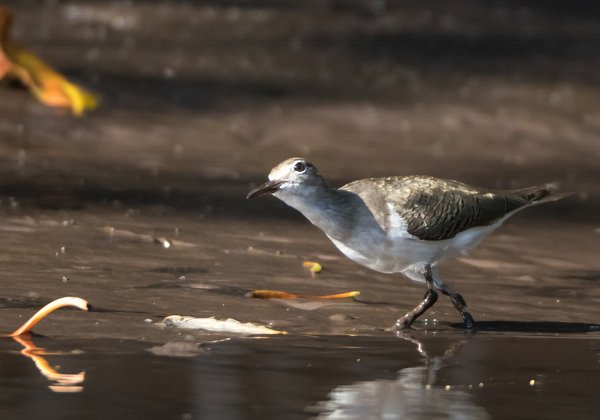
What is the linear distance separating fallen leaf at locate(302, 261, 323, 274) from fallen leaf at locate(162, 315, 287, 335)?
1831 millimetres

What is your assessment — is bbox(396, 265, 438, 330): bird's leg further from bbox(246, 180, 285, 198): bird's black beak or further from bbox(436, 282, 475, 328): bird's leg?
bbox(246, 180, 285, 198): bird's black beak

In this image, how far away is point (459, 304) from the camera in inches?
312

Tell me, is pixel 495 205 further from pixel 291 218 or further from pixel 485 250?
pixel 291 218

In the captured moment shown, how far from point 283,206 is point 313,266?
2.13 m

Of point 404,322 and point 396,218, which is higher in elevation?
point 396,218

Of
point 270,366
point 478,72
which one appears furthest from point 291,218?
point 478,72

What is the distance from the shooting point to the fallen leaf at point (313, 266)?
367 inches

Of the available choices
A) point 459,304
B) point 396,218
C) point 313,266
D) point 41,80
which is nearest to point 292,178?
point 396,218

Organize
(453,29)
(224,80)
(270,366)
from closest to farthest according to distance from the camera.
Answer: (270,366) < (224,80) < (453,29)

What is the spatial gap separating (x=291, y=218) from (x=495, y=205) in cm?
291

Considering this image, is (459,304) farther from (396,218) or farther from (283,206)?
(283,206)

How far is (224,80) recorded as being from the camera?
52.9 feet

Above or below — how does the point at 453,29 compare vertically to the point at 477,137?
above

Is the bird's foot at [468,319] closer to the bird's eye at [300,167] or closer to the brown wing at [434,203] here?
the brown wing at [434,203]
